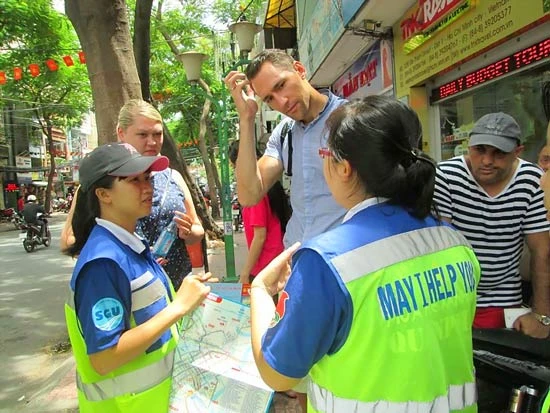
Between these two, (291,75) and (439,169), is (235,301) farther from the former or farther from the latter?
(439,169)

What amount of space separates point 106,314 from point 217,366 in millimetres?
383

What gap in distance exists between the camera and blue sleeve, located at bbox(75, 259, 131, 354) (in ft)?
4.34

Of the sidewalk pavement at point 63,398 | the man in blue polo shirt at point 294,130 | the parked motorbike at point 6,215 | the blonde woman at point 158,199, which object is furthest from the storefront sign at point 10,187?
the man in blue polo shirt at point 294,130

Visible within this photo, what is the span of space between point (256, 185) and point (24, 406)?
2.82 meters

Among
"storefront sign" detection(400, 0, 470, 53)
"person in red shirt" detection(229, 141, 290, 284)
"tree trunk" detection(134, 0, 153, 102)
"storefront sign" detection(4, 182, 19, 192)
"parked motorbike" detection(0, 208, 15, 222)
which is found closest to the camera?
"person in red shirt" detection(229, 141, 290, 284)

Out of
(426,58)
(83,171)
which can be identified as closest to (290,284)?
(83,171)

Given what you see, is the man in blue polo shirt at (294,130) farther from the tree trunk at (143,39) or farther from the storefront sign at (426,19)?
the tree trunk at (143,39)

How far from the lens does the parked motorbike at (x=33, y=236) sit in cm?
1206

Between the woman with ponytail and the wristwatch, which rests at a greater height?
the woman with ponytail

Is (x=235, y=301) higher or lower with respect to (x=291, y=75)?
lower

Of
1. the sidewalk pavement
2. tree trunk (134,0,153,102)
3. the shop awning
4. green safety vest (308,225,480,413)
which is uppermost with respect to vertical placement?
the shop awning

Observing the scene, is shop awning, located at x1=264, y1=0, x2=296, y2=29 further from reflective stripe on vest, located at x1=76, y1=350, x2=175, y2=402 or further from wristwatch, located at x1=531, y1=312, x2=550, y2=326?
reflective stripe on vest, located at x1=76, y1=350, x2=175, y2=402

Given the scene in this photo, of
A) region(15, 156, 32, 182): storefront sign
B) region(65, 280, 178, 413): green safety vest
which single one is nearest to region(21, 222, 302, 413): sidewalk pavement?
region(65, 280, 178, 413): green safety vest

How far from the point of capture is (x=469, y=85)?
4.20 meters
